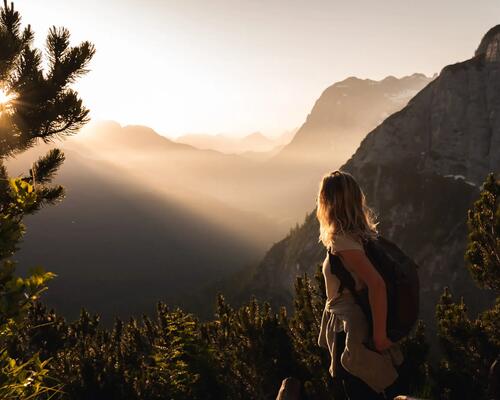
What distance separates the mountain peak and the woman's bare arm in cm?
12096

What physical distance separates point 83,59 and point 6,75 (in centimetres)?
150

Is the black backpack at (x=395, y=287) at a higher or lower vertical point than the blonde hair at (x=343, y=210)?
lower

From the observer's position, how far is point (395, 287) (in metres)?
3.38

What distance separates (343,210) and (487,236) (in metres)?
11.3

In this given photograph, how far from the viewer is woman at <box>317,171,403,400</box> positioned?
3.35 metres

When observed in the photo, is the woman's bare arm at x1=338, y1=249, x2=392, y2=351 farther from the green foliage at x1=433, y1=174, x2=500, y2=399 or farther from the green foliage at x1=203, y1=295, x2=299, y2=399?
the green foliage at x1=203, y1=295, x2=299, y2=399

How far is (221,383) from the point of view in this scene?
18.6 m

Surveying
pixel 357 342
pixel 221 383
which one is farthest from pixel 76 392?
pixel 357 342

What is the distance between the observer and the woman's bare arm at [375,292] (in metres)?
3.30

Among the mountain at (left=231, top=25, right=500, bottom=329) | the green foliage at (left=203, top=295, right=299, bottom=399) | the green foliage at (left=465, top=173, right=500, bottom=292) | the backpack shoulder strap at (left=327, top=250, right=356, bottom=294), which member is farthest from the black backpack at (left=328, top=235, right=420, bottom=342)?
the mountain at (left=231, top=25, right=500, bottom=329)

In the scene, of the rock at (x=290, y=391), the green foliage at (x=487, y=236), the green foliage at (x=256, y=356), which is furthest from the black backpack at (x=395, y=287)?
the green foliage at (x=256, y=356)

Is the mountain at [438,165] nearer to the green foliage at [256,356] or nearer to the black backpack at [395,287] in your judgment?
the green foliage at [256,356]

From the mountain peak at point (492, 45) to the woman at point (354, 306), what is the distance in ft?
396

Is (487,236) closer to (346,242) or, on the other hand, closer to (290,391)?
(346,242)
